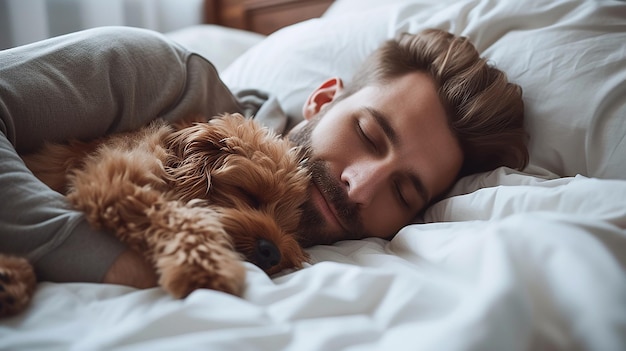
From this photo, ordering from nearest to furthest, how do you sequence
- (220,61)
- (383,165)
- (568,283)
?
(568,283) → (383,165) → (220,61)

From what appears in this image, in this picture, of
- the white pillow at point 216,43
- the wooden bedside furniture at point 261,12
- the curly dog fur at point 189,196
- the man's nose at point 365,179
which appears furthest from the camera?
the wooden bedside furniture at point 261,12

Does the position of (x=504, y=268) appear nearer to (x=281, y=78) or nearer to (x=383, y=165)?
(x=383, y=165)

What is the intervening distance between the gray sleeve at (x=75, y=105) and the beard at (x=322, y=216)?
0.44 metres

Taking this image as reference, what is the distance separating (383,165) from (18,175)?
0.82 m

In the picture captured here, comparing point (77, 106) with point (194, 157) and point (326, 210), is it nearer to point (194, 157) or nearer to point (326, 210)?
point (194, 157)

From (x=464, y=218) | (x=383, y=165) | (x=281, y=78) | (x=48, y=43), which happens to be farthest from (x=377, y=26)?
(x=48, y=43)

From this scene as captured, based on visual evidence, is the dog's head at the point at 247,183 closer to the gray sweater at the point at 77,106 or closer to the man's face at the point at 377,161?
the man's face at the point at 377,161

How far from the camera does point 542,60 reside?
4.91ft

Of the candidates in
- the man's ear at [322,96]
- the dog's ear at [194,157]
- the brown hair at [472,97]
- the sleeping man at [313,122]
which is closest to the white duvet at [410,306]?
the sleeping man at [313,122]

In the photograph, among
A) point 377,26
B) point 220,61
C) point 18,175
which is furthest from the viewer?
point 220,61

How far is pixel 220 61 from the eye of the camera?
2.48m

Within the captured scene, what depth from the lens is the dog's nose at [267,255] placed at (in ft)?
3.58

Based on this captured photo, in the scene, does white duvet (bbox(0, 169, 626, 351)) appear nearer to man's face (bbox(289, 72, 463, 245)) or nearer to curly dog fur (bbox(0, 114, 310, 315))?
curly dog fur (bbox(0, 114, 310, 315))

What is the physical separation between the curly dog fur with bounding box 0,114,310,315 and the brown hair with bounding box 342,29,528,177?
17.9 inches
